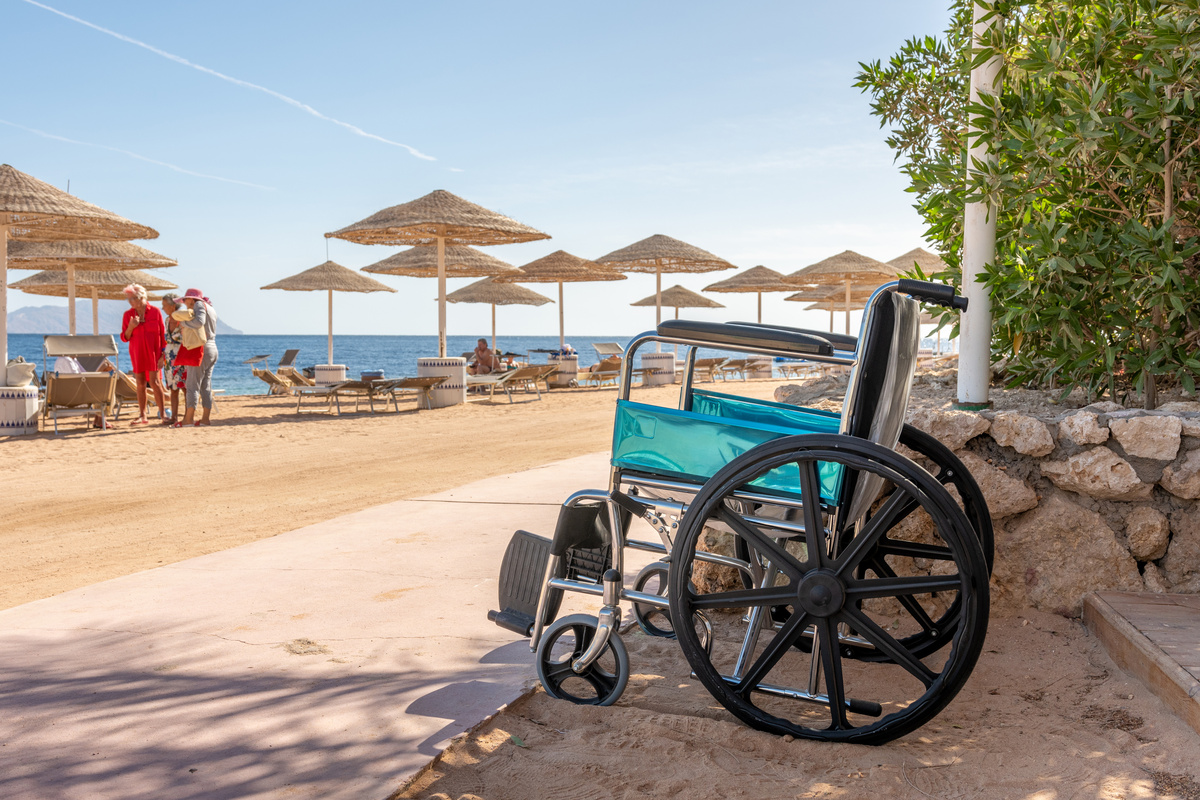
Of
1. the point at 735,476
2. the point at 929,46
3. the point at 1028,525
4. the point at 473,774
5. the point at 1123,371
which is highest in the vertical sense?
the point at 929,46

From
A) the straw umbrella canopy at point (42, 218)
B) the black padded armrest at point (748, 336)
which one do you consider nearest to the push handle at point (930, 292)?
the black padded armrest at point (748, 336)

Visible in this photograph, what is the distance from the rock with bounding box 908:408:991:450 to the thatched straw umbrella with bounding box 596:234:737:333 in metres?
15.4

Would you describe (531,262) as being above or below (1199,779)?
above

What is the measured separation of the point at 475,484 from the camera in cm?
526

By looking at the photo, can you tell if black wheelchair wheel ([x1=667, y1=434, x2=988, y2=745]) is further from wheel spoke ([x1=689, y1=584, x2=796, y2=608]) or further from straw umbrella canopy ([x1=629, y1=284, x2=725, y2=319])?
straw umbrella canopy ([x1=629, y1=284, x2=725, y2=319])

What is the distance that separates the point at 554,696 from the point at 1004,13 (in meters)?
3.17

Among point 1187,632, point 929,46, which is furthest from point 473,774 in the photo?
point 929,46

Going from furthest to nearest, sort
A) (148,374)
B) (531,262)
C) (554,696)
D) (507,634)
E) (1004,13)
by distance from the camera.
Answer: (531,262) → (148,374) → (1004,13) → (507,634) → (554,696)

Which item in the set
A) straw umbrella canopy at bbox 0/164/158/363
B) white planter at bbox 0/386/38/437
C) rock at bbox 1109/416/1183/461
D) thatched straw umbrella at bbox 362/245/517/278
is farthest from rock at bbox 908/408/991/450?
thatched straw umbrella at bbox 362/245/517/278

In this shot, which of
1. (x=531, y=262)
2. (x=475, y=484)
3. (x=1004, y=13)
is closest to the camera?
(x=1004, y=13)

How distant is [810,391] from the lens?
4.09 metres

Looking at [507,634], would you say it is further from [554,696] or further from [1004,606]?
[1004,606]

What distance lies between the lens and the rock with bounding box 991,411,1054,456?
8.64 feet

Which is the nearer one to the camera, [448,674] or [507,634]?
[448,674]
